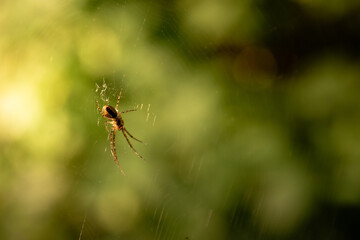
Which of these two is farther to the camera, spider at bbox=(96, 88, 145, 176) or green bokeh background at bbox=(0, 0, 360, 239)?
spider at bbox=(96, 88, 145, 176)

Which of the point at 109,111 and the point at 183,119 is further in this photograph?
the point at 109,111

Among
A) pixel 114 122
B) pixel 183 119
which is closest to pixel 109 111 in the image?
pixel 114 122

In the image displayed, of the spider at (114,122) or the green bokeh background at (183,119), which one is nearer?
the green bokeh background at (183,119)

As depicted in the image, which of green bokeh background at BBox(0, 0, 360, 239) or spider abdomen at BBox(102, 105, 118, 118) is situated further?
spider abdomen at BBox(102, 105, 118, 118)

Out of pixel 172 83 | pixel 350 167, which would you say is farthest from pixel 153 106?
pixel 350 167

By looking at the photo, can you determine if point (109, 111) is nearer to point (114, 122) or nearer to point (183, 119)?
point (114, 122)

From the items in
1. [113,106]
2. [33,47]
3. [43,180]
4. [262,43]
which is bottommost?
[43,180]

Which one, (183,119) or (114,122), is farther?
(114,122)

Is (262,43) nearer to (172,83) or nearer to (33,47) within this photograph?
(172,83)
